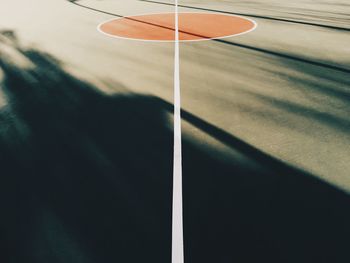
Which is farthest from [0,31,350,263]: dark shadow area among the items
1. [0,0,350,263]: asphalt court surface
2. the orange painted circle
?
the orange painted circle

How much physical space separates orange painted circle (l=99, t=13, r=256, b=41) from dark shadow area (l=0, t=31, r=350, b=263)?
18.0 feet

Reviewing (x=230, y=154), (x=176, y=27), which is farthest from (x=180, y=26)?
(x=230, y=154)

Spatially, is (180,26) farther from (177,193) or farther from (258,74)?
(177,193)

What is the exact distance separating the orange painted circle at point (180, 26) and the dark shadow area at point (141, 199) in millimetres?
5481

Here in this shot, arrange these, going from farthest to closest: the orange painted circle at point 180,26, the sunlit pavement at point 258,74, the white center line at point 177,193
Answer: the orange painted circle at point 180,26 → the sunlit pavement at point 258,74 → the white center line at point 177,193

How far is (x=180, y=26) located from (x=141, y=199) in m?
9.00

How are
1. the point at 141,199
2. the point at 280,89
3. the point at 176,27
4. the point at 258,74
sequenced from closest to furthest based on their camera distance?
the point at 141,199 → the point at 280,89 → the point at 258,74 → the point at 176,27

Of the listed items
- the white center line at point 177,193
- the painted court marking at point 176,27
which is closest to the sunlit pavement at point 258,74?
the white center line at point 177,193

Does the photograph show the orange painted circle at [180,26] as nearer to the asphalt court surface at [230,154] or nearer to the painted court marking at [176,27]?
the painted court marking at [176,27]

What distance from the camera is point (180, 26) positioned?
11.9 m

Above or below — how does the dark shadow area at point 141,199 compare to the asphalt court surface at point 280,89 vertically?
below

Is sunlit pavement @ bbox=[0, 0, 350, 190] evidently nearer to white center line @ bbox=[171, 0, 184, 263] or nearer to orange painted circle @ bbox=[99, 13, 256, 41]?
white center line @ bbox=[171, 0, 184, 263]

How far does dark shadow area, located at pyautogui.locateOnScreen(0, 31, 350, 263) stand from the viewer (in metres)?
3.33

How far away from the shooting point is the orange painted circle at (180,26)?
35.2ft
